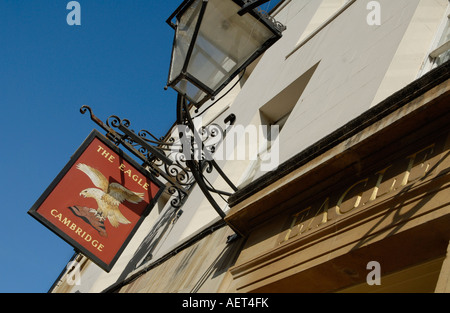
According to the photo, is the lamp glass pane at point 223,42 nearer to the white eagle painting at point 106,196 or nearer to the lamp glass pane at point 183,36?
the lamp glass pane at point 183,36

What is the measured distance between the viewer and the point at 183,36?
6.58m

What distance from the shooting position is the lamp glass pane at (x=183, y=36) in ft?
21.0

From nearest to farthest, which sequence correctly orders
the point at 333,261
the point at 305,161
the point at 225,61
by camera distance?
the point at 333,261 → the point at 305,161 → the point at 225,61

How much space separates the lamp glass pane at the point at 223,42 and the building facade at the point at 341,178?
326 mm

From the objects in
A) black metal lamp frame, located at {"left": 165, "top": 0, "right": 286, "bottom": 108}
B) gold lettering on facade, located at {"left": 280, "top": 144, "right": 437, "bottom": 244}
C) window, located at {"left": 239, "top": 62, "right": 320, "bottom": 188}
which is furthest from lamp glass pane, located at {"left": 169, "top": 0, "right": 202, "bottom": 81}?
window, located at {"left": 239, "top": 62, "right": 320, "bottom": 188}

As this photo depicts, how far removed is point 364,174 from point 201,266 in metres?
2.79

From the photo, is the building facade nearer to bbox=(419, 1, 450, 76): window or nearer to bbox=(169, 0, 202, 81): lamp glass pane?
bbox=(419, 1, 450, 76): window

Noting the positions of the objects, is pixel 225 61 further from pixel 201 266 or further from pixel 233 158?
pixel 233 158

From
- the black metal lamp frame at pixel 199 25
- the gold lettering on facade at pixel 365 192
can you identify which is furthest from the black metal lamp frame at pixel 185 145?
the gold lettering on facade at pixel 365 192

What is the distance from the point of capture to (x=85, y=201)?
8.97 m

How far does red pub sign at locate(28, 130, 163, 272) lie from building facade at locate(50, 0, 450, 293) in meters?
0.71

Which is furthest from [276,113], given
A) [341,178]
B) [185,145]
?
[341,178]

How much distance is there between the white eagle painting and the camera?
9.06 meters
